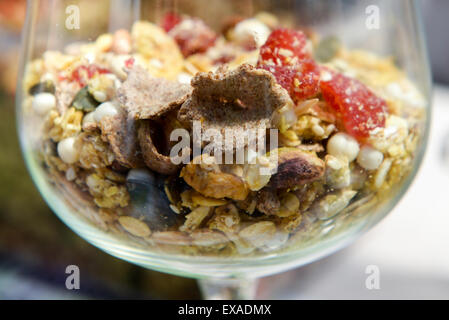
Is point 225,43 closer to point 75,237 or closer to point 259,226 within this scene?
point 259,226

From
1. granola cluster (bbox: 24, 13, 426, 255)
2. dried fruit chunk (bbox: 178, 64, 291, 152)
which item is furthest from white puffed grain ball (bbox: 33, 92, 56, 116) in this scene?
dried fruit chunk (bbox: 178, 64, 291, 152)

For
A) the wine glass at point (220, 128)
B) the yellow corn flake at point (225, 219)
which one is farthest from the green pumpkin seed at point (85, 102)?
the yellow corn flake at point (225, 219)

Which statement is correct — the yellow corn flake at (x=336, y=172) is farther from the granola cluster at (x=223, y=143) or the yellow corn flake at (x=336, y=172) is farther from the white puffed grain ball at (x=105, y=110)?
the white puffed grain ball at (x=105, y=110)

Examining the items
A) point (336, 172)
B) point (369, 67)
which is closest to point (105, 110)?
point (336, 172)

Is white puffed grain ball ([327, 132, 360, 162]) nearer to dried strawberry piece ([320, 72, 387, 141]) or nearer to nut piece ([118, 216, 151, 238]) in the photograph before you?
dried strawberry piece ([320, 72, 387, 141])

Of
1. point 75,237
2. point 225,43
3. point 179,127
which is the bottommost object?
point 75,237

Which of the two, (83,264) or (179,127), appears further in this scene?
(83,264)

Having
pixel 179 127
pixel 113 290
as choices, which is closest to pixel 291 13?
pixel 179 127
